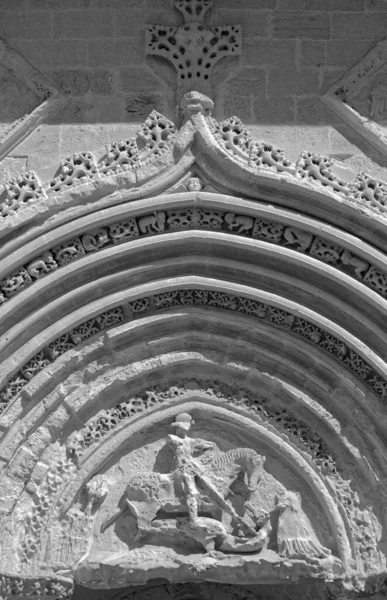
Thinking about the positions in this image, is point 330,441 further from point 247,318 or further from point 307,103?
point 307,103

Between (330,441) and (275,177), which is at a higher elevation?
(275,177)

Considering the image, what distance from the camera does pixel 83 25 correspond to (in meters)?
10.6

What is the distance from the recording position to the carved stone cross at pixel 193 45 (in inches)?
411

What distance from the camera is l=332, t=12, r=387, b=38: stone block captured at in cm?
1063

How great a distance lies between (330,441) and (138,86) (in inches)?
119

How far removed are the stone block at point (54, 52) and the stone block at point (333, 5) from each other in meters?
1.79

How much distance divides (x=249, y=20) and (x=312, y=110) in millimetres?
887

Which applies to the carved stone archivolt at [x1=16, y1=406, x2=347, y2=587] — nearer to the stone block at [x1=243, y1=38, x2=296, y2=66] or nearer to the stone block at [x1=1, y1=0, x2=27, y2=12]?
the stone block at [x1=243, y1=38, x2=296, y2=66]

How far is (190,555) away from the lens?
9758mm

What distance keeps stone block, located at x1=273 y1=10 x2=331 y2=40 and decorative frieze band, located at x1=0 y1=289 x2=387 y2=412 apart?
2.15 m

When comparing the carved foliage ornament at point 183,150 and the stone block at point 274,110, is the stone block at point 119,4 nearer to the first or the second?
the carved foliage ornament at point 183,150

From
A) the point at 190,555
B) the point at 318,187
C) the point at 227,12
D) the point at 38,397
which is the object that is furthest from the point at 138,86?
the point at 190,555

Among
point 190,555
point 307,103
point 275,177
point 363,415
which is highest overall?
point 307,103

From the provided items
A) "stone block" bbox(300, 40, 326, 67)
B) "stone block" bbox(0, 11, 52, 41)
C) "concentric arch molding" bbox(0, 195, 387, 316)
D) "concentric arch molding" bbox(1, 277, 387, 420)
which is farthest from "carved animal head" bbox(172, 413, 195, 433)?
"stone block" bbox(0, 11, 52, 41)
